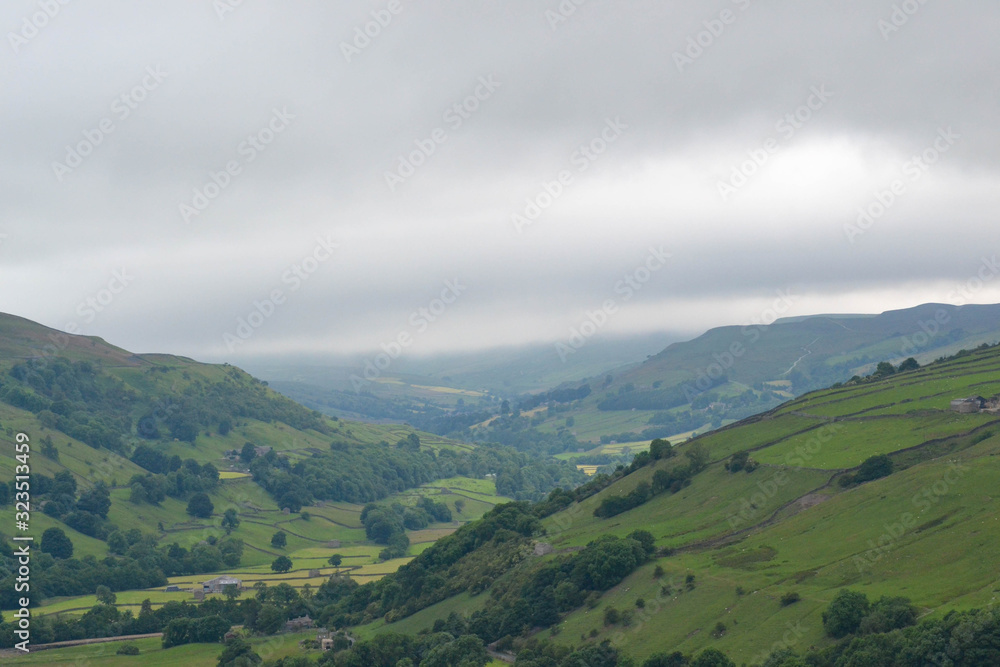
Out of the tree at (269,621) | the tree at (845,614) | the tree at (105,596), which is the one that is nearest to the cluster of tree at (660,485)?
the tree at (269,621)

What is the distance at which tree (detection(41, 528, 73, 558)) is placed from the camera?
18475 cm

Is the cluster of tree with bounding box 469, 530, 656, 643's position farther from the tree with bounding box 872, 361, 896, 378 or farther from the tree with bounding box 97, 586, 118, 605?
the tree with bounding box 97, 586, 118, 605

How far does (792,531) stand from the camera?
96250mm

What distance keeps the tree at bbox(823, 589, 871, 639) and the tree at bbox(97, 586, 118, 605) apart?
401 feet

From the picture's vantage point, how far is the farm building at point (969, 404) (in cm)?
11256

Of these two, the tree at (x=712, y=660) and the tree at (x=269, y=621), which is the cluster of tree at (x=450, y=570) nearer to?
the tree at (x=269, y=621)

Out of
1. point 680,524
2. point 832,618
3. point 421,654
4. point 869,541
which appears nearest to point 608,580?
point 680,524

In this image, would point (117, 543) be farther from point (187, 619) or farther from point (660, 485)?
point (660, 485)

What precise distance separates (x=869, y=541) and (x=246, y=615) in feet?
294

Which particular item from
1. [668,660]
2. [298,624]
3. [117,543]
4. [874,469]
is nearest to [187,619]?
[298,624]

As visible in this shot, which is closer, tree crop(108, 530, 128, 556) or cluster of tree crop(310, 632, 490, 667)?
cluster of tree crop(310, 632, 490, 667)

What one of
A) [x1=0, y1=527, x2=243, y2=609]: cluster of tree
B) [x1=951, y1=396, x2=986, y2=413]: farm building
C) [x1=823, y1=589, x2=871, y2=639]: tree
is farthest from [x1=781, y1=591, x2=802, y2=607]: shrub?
[x1=0, y1=527, x2=243, y2=609]: cluster of tree

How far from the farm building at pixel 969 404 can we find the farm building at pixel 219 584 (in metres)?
119

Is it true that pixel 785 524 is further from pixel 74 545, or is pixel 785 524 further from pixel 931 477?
pixel 74 545
